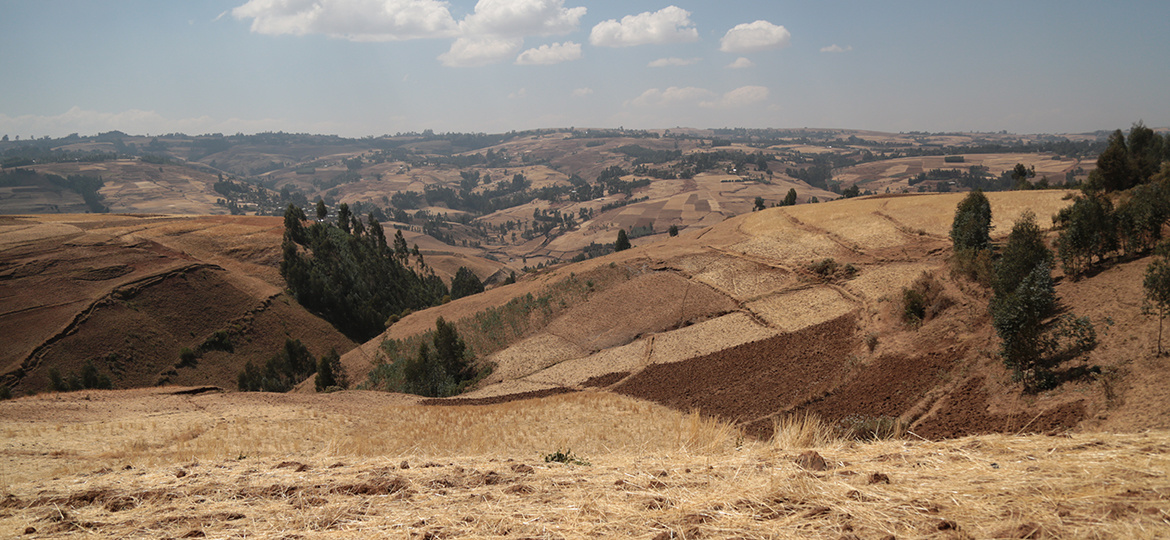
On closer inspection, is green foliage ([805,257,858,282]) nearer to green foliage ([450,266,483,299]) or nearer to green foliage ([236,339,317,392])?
green foliage ([236,339,317,392])

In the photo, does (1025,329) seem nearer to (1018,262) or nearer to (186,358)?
(1018,262)

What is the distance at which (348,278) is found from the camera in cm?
7469

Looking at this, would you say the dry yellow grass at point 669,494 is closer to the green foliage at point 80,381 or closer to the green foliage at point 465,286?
the green foliage at point 80,381

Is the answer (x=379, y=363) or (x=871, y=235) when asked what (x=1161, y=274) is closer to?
(x=871, y=235)

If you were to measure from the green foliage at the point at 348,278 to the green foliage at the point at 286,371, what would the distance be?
17.5m

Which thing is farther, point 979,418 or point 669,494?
point 979,418

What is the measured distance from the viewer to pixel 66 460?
508 inches

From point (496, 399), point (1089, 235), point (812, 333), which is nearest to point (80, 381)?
point (496, 399)

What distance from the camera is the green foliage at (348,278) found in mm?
68938

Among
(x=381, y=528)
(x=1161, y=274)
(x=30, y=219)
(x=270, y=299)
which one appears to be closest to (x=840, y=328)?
(x=1161, y=274)

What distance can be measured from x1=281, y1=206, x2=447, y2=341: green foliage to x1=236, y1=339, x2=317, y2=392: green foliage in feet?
57.5

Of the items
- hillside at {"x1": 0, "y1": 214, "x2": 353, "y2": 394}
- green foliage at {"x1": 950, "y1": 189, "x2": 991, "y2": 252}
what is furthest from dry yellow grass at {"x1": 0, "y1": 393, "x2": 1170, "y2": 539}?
hillside at {"x1": 0, "y1": 214, "x2": 353, "y2": 394}

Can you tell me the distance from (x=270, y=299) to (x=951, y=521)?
72570mm

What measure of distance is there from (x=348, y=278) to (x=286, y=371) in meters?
26.7
